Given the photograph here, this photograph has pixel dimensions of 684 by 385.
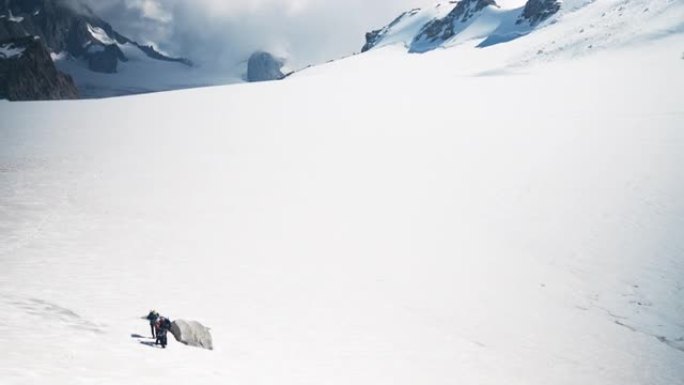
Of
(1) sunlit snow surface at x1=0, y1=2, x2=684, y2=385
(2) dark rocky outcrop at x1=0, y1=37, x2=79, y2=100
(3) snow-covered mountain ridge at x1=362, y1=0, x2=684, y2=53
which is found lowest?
(1) sunlit snow surface at x1=0, y1=2, x2=684, y2=385

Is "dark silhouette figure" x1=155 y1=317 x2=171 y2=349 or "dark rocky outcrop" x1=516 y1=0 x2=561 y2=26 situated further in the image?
"dark rocky outcrop" x1=516 y1=0 x2=561 y2=26

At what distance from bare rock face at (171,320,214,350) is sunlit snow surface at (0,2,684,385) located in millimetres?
281

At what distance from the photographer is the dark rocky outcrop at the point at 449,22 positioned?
172125 millimetres

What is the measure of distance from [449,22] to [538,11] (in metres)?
39.2

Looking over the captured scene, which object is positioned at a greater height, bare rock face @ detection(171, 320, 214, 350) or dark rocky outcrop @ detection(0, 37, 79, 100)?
dark rocky outcrop @ detection(0, 37, 79, 100)

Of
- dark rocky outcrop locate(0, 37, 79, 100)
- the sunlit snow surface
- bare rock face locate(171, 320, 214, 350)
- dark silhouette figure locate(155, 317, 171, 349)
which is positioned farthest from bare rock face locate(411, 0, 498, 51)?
dark silhouette figure locate(155, 317, 171, 349)

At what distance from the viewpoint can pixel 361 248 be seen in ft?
65.9

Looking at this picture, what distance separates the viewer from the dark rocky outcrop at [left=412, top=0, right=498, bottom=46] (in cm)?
Answer: 17212

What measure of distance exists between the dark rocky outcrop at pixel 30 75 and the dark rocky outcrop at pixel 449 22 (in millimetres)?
123667

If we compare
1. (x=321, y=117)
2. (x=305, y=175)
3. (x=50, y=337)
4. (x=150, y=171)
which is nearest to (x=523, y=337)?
(x=50, y=337)

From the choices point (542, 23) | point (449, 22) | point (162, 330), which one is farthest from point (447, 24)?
point (162, 330)

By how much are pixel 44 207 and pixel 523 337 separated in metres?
19.5

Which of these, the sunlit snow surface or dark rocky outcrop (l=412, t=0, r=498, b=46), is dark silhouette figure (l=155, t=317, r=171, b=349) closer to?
the sunlit snow surface

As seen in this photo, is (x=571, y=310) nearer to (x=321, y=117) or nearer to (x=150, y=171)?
(x=150, y=171)
